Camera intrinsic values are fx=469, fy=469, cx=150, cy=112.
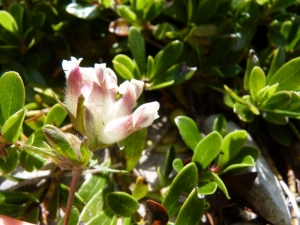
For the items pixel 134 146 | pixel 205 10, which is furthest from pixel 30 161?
pixel 205 10

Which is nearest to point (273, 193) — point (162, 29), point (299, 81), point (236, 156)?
point (236, 156)

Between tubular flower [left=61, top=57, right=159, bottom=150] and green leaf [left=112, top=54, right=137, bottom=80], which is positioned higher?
tubular flower [left=61, top=57, right=159, bottom=150]

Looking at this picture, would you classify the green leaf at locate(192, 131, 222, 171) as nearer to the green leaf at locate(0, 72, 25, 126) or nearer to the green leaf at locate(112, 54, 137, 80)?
the green leaf at locate(112, 54, 137, 80)

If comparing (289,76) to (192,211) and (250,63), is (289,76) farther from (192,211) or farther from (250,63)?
(192,211)

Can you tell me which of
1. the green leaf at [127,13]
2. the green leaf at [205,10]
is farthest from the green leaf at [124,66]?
the green leaf at [205,10]

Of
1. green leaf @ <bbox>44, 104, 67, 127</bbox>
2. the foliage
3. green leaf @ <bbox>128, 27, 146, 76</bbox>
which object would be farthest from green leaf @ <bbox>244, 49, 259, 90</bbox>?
green leaf @ <bbox>44, 104, 67, 127</bbox>

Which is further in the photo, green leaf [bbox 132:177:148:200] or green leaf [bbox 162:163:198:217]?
green leaf [bbox 132:177:148:200]
